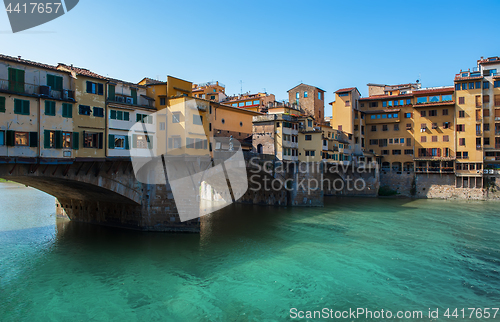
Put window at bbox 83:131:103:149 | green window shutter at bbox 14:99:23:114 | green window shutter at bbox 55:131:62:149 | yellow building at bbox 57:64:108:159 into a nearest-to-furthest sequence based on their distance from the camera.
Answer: green window shutter at bbox 14:99:23:114 < green window shutter at bbox 55:131:62:149 < yellow building at bbox 57:64:108:159 < window at bbox 83:131:103:149

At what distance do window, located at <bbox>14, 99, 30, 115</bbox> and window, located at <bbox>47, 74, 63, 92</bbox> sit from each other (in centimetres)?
209

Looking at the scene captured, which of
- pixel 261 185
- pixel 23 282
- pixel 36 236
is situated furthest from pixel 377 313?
pixel 261 185

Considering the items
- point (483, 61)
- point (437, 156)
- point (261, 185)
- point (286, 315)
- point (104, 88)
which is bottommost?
point (286, 315)

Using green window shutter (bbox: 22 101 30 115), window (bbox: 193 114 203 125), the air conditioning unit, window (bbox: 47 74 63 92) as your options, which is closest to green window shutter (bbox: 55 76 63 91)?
window (bbox: 47 74 63 92)

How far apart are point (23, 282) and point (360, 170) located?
171 ft

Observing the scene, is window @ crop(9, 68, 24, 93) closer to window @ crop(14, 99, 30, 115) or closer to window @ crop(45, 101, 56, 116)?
window @ crop(14, 99, 30, 115)

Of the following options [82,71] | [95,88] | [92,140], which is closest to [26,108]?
[92,140]

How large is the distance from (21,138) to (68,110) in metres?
3.44

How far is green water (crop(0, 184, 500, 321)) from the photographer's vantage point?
49.1ft

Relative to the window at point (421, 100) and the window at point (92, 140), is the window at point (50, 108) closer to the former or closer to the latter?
the window at point (92, 140)

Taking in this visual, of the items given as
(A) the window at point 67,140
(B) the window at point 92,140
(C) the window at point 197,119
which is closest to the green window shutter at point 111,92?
(B) the window at point 92,140

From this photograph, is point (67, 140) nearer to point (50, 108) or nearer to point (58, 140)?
point (58, 140)

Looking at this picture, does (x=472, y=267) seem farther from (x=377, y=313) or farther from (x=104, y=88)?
(x=104, y=88)

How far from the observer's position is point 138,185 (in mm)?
26203
